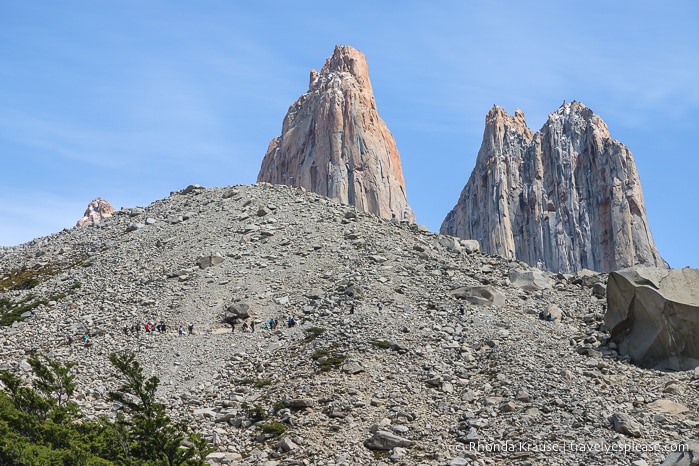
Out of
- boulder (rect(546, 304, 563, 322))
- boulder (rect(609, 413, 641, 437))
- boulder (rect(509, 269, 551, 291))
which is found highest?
boulder (rect(509, 269, 551, 291))

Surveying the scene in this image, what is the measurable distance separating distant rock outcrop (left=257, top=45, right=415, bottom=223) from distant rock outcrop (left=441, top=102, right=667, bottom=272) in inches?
974

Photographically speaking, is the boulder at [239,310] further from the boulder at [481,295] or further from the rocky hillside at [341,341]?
the boulder at [481,295]

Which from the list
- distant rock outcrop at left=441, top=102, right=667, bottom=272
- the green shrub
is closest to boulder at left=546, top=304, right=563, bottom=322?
the green shrub

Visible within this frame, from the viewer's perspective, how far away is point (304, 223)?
69.8m

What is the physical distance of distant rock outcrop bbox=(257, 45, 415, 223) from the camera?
170 metres

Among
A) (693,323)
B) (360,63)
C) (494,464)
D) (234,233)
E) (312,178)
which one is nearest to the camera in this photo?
(494,464)

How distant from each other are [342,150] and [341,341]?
412 feet

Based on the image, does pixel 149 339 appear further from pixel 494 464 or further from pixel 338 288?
pixel 494 464

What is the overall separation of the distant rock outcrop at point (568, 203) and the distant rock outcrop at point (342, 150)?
81.2 feet

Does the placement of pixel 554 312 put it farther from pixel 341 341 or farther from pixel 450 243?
pixel 450 243

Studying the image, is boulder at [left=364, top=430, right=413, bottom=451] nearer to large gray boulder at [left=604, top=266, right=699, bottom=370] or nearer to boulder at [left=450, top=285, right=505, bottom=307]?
large gray boulder at [left=604, top=266, right=699, bottom=370]

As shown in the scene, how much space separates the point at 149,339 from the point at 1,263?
31373 millimetres

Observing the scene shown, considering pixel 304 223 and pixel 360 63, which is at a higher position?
pixel 360 63

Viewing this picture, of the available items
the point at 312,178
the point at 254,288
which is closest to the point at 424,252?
the point at 254,288
